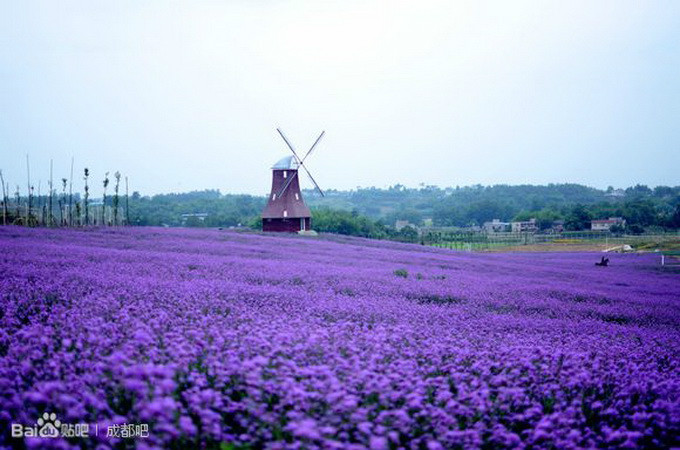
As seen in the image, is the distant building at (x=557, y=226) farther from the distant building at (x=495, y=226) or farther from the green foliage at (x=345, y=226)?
the green foliage at (x=345, y=226)

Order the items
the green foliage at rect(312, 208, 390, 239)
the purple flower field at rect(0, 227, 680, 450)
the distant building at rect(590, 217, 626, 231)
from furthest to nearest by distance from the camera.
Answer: the distant building at rect(590, 217, 626, 231), the green foliage at rect(312, 208, 390, 239), the purple flower field at rect(0, 227, 680, 450)

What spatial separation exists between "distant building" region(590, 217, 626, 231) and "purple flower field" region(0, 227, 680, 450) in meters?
74.1

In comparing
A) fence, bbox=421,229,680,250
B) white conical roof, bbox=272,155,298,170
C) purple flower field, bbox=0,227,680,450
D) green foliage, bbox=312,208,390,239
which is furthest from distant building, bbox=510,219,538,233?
purple flower field, bbox=0,227,680,450

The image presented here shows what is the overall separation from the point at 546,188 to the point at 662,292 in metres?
157

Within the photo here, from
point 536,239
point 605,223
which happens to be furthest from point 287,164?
point 605,223

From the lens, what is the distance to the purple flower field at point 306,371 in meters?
3.03

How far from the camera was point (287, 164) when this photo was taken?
147 ft

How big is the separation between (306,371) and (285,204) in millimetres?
40255

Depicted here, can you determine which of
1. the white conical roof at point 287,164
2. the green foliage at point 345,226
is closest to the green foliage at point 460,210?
the green foliage at point 345,226

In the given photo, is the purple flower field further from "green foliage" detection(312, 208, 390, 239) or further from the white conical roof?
"green foliage" detection(312, 208, 390, 239)

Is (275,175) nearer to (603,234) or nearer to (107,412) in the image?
(107,412)

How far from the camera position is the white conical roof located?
44.6m

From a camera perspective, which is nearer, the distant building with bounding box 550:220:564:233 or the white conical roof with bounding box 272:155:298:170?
the white conical roof with bounding box 272:155:298:170

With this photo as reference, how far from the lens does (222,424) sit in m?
3.33
